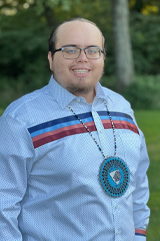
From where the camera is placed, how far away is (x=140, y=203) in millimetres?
2381

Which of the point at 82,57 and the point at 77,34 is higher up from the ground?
the point at 77,34

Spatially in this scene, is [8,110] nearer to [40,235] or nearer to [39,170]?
[39,170]

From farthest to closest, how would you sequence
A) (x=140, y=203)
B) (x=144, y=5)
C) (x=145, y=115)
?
(x=144, y=5), (x=145, y=115), (x=140, y=203)

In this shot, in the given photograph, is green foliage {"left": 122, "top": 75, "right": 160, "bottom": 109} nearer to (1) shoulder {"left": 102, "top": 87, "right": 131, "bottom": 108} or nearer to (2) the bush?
(2) the bush

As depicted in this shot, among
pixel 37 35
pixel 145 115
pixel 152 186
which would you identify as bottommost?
pixel 145 115

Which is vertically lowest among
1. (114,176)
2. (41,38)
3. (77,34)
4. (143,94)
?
(143,94)

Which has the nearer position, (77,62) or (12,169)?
(12,169)

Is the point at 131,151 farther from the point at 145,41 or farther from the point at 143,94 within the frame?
the point at 145,41

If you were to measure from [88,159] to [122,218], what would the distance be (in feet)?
1.25

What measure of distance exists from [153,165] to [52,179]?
14.1ft

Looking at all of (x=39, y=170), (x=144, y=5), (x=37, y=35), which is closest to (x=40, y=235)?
(x=39, y=170)

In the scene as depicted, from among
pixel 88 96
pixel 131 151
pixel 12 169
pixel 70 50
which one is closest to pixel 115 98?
pixel 88 96

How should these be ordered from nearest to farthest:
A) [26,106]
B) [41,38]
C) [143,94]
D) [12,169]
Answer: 1. [12,169]
2. [26,106]
3. [143,94]
4. [41,38]

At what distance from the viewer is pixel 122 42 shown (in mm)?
13930
